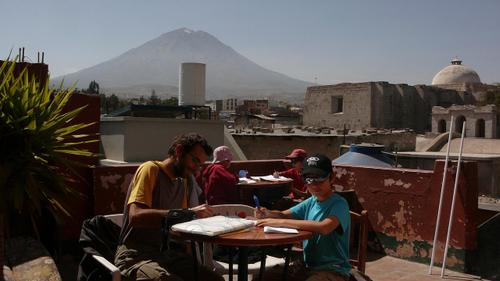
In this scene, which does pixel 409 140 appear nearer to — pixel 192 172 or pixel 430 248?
pixel 430 248

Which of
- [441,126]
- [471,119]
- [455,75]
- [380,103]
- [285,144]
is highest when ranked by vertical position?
[455,75]

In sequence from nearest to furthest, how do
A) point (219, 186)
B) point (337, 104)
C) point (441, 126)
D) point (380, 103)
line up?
point (219, 186) → point (441, 126) → point (380, 103) → point (337, 104)

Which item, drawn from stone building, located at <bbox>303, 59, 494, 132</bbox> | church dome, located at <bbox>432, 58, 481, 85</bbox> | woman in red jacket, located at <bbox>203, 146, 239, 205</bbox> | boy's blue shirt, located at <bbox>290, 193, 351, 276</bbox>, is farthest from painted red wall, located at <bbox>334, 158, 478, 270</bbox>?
church dome, located at <bbox>432, 58, 481, 85</bbox>

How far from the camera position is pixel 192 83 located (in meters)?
13.3

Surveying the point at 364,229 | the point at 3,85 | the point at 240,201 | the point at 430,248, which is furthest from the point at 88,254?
the point at 430,248

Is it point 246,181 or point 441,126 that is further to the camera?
point 441,126

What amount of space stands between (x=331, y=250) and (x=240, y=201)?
136 inches

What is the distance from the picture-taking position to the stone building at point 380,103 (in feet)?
162

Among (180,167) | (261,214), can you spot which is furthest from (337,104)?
(180,167)

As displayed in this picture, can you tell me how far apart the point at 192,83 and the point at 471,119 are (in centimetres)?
3889

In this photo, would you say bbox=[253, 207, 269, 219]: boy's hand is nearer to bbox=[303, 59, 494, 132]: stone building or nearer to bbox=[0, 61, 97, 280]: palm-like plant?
bbox=[0, 61, 97, 280]: palm-like plant

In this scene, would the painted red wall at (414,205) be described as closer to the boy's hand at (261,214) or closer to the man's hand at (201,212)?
the boy's hand at (261,214)

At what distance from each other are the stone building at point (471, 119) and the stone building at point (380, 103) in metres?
4.32

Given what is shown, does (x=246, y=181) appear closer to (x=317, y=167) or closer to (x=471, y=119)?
(x=317, y=167)
